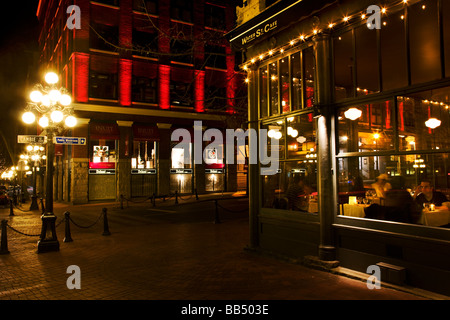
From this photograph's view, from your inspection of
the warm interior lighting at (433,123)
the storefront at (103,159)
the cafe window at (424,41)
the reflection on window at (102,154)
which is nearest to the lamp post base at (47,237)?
the cafe window at (424,41)

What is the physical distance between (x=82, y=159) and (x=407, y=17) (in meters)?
23.3

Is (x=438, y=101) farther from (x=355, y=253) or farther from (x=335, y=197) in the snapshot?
(x=355, y=253)

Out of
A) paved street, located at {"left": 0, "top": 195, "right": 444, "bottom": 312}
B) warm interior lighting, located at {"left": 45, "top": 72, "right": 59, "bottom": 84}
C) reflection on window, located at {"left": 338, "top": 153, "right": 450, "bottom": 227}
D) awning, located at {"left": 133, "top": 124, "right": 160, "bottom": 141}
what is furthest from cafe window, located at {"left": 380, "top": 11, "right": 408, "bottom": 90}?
awning, located at {"left": 133, "top": 124, "right": 160, "bottom": 141}

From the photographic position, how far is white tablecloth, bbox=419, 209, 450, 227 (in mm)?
6125

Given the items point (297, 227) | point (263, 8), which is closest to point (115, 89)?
point (263, 8)

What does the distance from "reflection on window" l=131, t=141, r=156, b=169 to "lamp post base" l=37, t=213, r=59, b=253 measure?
58.0 ft

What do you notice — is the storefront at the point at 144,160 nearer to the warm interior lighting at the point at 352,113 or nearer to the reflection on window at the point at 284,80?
the reflection on window at the point at 284,80

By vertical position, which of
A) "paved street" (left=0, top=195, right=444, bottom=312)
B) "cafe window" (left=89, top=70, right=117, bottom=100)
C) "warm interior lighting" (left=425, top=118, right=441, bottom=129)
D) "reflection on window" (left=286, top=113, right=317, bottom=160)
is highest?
"cafe window" (left=89, top=70, right=117, bottom=100)

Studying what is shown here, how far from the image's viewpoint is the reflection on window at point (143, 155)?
2722 cm

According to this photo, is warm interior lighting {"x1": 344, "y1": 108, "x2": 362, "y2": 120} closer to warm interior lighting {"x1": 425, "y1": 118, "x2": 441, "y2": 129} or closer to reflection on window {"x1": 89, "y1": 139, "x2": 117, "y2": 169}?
warm interior lighting {"x1": 425, "y1": 118, "x2": 441, "y2": 129}

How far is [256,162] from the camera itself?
27.5 feet

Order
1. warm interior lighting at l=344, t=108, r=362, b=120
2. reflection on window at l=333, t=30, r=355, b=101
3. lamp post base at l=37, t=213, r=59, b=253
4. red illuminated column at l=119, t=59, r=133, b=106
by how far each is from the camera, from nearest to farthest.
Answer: reflection on window at l=333, t=30, r=355, b=101 < warm interior lighting at l=344, t=108, r=362, b=120 < lamp post base at l=37, t=213, r=59, b=253 < red illuminated column at l=119, t=59, r=133, b=106

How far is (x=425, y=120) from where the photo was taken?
8633mm
